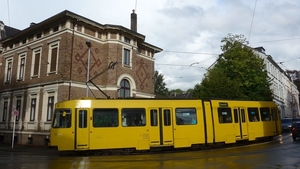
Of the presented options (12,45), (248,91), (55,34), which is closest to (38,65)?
(55,34)

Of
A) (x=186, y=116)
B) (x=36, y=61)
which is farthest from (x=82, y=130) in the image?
(x=36, y=61)

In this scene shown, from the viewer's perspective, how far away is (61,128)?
13.2 meters

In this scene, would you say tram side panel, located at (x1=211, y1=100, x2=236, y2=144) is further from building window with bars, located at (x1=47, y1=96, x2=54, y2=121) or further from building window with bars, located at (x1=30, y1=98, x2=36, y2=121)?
building window with bars, located at (x1=30, y1=98, x2=36, y2=121)

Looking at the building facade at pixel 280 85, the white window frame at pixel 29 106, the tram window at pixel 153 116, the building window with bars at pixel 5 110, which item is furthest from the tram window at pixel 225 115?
the building facade at pixel 280 85

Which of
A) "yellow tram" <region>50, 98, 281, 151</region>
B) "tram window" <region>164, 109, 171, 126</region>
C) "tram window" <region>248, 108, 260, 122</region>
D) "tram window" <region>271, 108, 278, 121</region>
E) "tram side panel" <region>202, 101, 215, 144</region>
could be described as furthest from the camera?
"tram window" <region>271, 108, 278, 121</region>

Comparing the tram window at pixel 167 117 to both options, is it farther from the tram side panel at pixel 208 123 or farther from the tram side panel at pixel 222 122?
the tram side panel at pixel 222 122

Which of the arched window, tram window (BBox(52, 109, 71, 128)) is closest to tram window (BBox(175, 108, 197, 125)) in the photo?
tram window (BBox(52, 109, 71, 128))

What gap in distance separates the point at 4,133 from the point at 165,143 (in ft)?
64.6

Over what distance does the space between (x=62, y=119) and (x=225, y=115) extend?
962 centimetres

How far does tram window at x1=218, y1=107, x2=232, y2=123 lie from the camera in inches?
622

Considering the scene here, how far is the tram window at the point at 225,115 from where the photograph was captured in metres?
15.8

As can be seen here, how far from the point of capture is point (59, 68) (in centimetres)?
2128

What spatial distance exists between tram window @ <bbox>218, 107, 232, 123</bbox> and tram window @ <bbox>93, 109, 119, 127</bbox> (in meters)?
6.45

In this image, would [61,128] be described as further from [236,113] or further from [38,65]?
[38,65]
